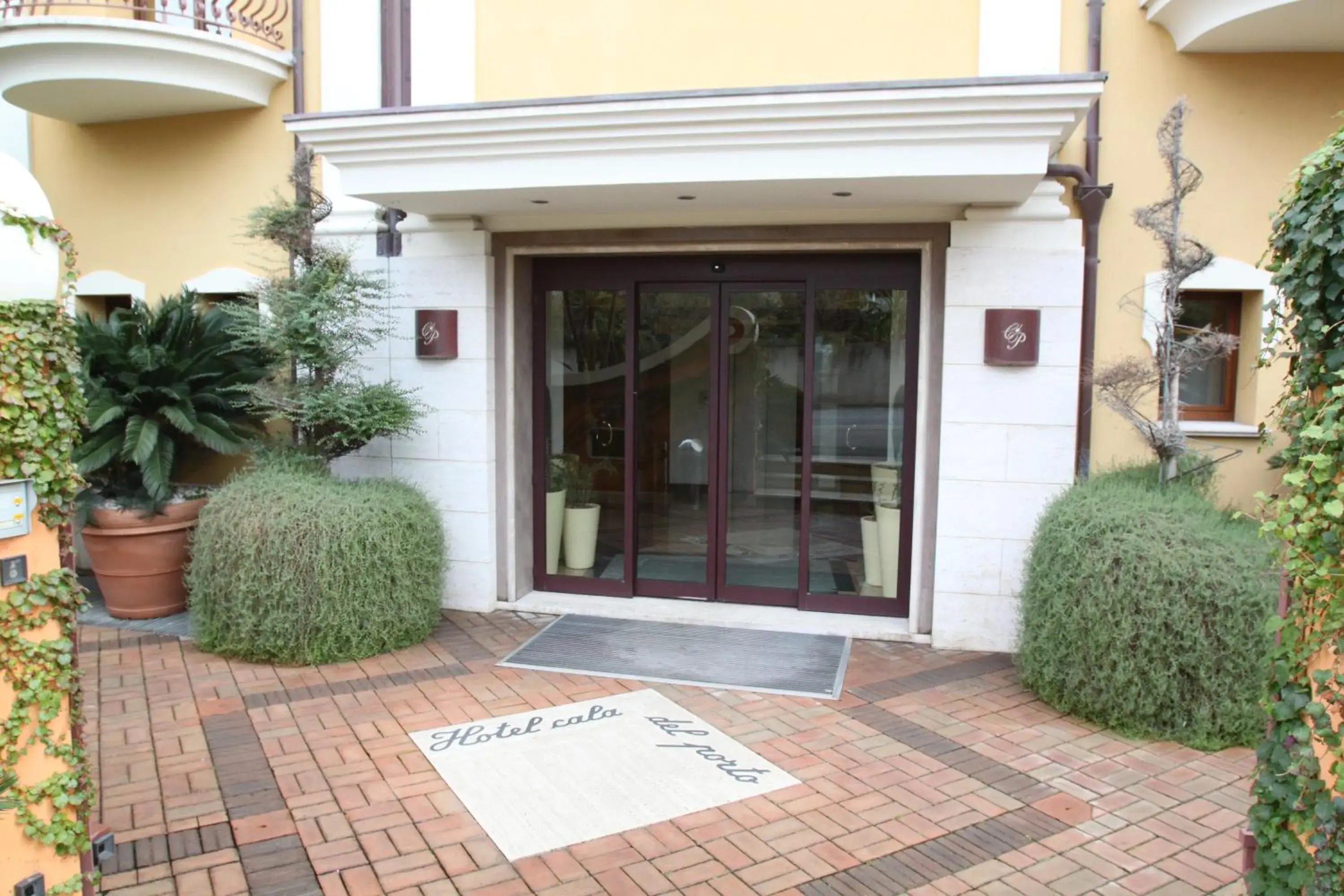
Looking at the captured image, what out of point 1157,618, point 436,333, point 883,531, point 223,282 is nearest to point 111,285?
point 223,282

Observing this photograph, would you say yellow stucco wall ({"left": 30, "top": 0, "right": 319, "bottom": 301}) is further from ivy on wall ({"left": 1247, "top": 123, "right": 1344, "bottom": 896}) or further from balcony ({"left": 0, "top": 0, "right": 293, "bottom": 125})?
ivy on wall ({"left": 1247, "top": 123, "right": 1344, "bottom": 896})

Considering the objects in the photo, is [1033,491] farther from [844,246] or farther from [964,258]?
[844,246]

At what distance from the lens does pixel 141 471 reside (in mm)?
6613

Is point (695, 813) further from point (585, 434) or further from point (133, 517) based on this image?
point (133, 517)

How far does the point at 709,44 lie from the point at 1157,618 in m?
4.52

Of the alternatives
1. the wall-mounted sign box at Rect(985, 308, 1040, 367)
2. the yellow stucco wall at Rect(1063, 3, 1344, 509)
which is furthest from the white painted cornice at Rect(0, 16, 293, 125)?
the yellow stucco wall at Rect(1063, 3, 1344, 509)

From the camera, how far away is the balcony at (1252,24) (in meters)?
5.12

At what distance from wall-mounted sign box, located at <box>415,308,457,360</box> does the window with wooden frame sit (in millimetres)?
4947

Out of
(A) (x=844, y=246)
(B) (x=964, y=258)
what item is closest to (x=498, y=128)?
(A) (x=844, y=246)

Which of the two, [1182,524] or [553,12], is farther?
[553,12]

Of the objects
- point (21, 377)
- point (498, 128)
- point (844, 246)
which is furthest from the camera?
point (844, 246)

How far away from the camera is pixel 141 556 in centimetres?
661

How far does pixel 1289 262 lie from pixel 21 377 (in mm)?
3567

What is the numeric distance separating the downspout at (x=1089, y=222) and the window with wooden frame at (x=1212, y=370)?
0.62m
